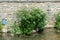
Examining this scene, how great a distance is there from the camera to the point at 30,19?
17.2m

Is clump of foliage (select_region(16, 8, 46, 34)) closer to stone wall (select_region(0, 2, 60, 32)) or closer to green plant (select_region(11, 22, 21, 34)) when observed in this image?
green plant (select_region(11, 22, 21, 34))

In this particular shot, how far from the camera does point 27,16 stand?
1714cm

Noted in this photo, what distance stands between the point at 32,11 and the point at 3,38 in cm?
249

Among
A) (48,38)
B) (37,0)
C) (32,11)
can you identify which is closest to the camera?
(48,38)

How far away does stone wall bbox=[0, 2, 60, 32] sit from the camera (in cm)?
1848

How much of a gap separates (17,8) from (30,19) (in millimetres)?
1720

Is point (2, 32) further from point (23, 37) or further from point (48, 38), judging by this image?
point (48, 38)

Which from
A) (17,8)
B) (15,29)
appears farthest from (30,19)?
(17,8)

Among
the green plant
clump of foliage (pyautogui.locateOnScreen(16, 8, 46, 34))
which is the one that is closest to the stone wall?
the green plant

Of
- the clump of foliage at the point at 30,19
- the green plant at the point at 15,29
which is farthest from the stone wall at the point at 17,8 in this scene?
the clump of foliage at the point at 30,19

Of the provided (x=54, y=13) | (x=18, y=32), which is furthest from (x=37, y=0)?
(x=18, y=32)

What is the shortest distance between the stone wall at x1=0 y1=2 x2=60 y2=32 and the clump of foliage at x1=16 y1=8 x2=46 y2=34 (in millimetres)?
1186

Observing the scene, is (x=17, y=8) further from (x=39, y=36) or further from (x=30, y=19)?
(x=39, y=36)

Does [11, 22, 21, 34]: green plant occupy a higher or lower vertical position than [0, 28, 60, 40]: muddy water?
higher
